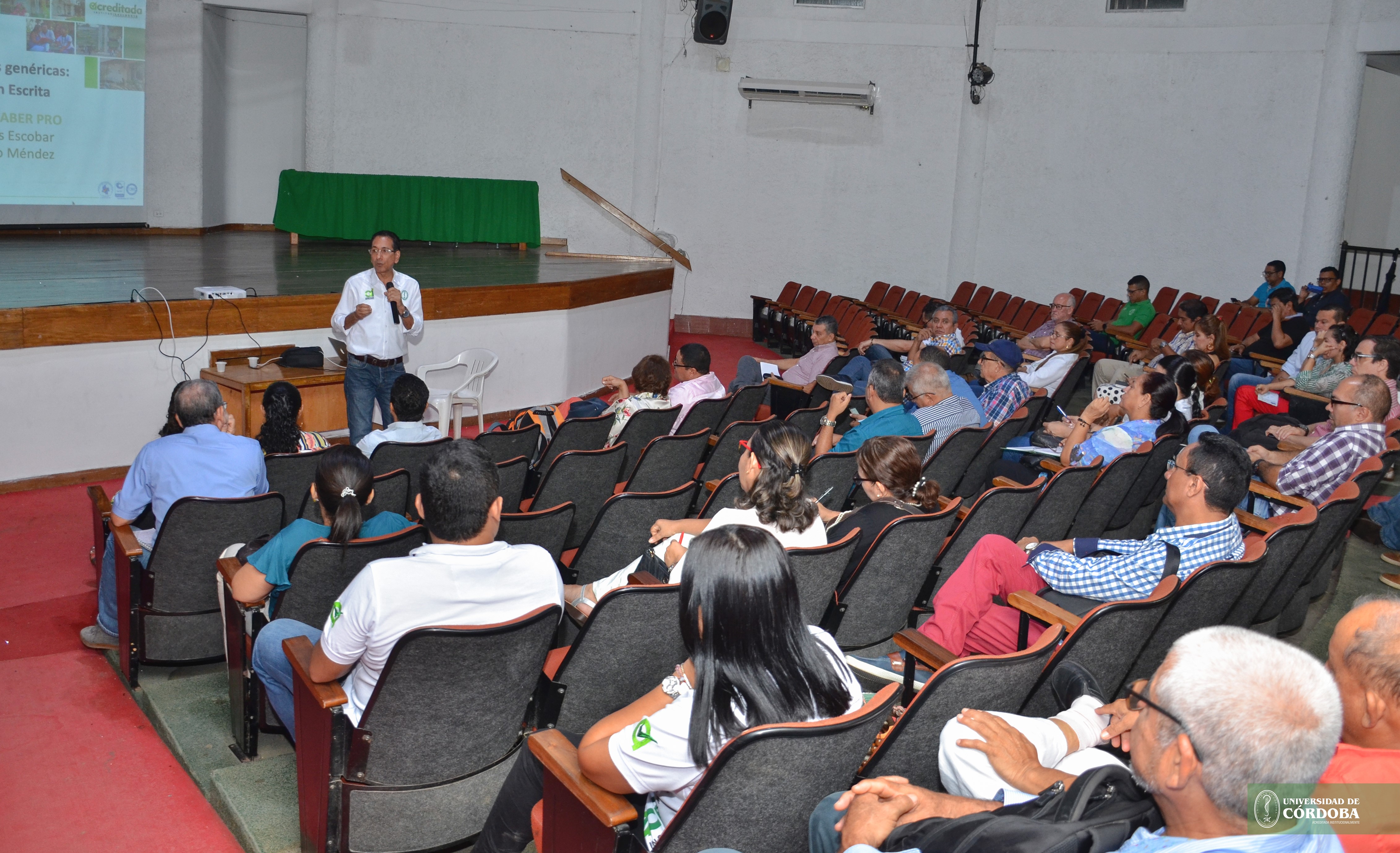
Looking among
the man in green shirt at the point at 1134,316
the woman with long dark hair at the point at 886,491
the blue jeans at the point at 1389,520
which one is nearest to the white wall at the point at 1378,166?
the man in green shirt at the point at 1134,316

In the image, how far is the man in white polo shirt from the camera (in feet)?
7.12

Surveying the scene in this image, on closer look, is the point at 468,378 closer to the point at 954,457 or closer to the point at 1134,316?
the point at 954,457

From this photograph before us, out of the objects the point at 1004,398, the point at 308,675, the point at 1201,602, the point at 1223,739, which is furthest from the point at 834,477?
the point at 1223,739

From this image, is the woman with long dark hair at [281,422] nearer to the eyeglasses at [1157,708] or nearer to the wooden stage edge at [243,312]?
the wooden stage edge at [243,312]

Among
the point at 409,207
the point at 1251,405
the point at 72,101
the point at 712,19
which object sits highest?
the point at 712,19

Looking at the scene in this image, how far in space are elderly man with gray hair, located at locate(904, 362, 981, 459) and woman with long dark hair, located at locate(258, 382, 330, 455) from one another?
110 inches

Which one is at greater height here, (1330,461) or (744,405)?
(1330,461)

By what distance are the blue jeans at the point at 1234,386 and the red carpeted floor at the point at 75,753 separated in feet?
20.4

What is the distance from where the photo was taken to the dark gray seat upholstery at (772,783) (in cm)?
160

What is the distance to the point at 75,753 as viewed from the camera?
9.82 ft

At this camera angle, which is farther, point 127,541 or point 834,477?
point 834,477

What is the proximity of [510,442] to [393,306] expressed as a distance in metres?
1.73

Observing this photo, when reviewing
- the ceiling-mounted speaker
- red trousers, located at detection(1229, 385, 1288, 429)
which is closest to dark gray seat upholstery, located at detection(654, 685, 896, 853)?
red trousers, located at detection(1229, 385, 1288, 429)

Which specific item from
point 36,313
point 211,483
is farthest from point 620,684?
point 36,313
